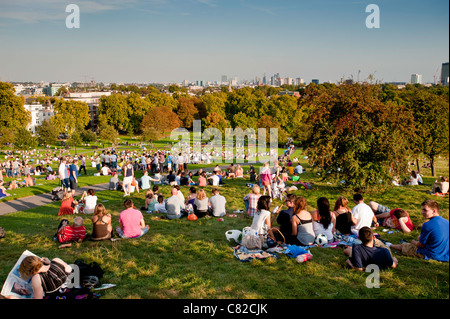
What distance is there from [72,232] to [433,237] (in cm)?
736

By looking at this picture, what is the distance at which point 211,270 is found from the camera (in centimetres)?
571

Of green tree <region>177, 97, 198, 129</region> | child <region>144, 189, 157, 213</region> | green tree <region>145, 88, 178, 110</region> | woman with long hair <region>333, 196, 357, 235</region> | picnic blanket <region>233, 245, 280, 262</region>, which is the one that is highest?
green tree <region>145, 88, 178, 110</region>

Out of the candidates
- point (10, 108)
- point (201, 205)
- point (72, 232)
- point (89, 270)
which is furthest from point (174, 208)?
point (10, 108)

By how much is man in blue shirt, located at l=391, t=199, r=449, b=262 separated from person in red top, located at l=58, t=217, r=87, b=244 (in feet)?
22.6

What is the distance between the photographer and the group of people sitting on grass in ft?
18.3

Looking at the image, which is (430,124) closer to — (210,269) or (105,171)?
(210,269)

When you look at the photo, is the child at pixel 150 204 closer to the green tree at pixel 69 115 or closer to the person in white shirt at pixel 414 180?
the person in white shirt at pixel 414 180

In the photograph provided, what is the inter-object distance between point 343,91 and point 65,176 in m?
11.6

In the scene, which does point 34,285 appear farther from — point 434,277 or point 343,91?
point 343,91

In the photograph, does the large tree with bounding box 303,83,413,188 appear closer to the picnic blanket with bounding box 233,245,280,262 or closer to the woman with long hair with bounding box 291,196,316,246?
the woman with long hair with bounding box 291,196,316,246

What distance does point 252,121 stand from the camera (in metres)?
53.4

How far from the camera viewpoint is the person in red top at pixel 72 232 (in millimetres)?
7281

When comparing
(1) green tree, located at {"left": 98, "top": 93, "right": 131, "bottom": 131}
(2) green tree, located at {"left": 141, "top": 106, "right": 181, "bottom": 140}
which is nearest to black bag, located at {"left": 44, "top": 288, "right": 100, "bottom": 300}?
(2) green tree, located at {"left": 141, "top": 106, "right": 181, "bottom": 140}
